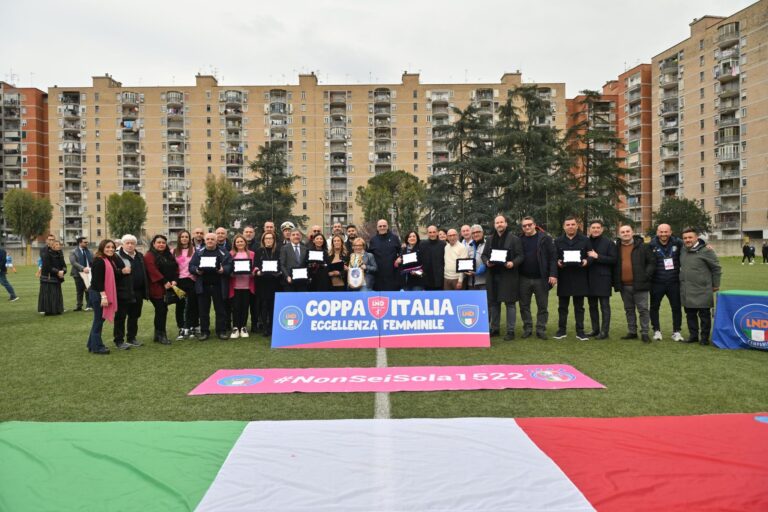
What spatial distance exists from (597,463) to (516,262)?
5.70 m

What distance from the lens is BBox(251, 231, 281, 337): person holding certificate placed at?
960 centimetres

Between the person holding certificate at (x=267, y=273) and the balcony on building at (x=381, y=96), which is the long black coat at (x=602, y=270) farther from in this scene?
the balcony on building at (x=381, y=96)

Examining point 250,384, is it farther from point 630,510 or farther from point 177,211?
point 177,211

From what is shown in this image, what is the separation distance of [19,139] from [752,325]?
372 ft

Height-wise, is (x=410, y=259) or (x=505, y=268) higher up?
(x=410, y=259)

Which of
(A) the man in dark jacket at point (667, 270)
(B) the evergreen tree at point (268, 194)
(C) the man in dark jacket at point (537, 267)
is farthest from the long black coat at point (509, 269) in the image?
(B) the evergreen tree at point (268, 194)

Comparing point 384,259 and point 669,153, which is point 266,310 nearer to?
point 384,259

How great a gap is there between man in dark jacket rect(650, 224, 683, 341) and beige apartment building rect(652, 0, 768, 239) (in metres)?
71.2

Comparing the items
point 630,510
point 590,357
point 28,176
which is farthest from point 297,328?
point 28,176

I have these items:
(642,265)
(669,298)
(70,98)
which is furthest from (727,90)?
(70,98)

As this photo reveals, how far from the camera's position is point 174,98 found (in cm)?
9125

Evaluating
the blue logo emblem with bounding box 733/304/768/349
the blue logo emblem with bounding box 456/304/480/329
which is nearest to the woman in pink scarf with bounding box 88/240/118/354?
the blue logo emblem with bounding box 456/304/480/329

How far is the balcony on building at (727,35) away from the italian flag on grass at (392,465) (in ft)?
281

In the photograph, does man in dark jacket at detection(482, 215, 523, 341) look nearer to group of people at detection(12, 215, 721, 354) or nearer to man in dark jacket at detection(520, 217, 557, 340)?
group of people at detection(12, 215, 721, 354)
